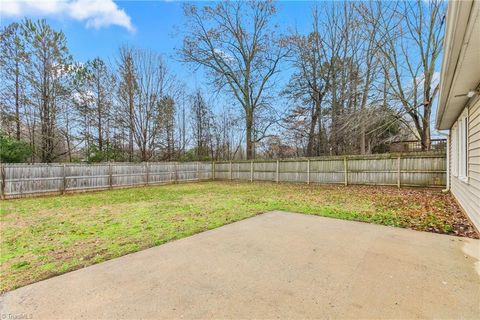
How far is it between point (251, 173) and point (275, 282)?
12.5 m

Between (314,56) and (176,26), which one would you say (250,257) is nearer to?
(314,56)

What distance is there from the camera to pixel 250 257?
2.90m

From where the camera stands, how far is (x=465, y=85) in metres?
3.53

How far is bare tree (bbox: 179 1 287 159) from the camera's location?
17.0 metres

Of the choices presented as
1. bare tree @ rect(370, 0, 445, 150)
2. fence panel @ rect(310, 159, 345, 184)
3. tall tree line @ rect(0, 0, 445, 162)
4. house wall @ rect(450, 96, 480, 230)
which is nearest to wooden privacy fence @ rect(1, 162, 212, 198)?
tall tree line @ rect(0, 0, 445, 162)

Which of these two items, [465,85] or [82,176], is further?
[82,176]

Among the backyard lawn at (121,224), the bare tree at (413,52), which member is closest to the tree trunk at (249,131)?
the bare tree at (413,52)

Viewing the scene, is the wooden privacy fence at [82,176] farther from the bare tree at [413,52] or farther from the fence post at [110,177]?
the bare tree at [413,52]

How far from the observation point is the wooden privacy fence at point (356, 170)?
8.67 m

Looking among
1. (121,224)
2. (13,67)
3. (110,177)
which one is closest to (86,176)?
(110,177)

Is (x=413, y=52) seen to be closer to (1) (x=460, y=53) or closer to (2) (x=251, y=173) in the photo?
(2) (x=251, y=173)

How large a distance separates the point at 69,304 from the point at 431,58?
15.1 m

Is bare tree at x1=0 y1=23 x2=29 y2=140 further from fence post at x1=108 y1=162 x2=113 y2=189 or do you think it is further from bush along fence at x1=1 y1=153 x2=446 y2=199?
fence post at x1=108 y1=162 x2=113 y2=189

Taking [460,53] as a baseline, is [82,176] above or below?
below
